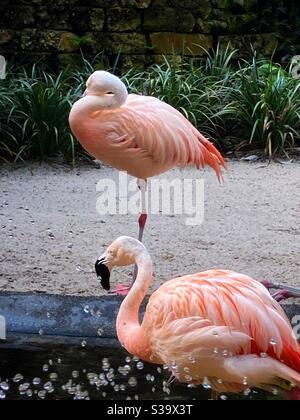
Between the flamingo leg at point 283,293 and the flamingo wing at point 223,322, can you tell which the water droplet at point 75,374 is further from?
the flamingo leg at point 283,293

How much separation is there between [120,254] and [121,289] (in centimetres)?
117

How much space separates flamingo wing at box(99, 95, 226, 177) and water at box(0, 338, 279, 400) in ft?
3.95

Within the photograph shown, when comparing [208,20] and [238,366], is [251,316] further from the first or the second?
[208,20]

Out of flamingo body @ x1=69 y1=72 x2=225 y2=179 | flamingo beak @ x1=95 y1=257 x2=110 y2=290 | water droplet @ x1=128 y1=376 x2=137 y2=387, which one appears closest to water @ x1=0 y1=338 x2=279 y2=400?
water droplet @ x1=128 y1=376 x2=137 y2=387

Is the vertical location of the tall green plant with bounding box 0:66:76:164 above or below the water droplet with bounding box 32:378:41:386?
below

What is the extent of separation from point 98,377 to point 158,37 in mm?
5881

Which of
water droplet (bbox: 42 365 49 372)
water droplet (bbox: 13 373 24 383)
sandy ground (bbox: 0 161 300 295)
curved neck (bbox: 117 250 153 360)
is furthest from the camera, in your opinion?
sandy ground (bbox: 0 161 300 295)

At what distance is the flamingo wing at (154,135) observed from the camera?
467cm

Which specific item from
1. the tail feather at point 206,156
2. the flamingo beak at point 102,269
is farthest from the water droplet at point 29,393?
the tail feather at point 206,156

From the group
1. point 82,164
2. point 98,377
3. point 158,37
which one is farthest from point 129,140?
point 158,37

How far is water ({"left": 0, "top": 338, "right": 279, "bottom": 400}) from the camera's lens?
3416 millimetres

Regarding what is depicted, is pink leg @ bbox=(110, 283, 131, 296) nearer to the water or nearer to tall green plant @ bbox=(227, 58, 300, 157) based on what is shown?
the water

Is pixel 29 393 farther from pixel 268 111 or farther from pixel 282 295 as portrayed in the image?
pixel 268 111

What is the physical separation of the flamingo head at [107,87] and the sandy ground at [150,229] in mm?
924
